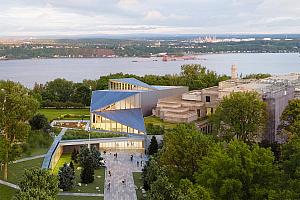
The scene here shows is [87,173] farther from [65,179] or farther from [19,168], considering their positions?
[19,168]

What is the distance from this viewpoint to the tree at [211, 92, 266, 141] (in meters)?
29.4

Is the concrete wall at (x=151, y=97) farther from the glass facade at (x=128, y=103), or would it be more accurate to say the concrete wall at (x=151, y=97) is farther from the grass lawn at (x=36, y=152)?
the grass lawn at (x=36, y=152)

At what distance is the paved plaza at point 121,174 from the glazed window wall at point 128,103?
18.2ft

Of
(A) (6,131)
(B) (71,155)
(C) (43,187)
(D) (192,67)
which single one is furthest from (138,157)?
(D) (192,67)

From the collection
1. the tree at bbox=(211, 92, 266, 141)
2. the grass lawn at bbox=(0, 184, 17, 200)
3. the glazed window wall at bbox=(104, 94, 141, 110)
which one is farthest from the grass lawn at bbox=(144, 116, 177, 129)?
the grass lawn at bbox=(0, 184, 17, 200)

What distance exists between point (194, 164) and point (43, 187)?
7522 millimetres

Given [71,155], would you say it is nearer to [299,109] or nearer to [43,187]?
[43,187]

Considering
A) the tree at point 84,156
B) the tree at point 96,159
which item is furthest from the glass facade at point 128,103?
the tree at point 84,156

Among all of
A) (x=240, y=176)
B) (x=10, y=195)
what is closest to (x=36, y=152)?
(x=10, y=195)

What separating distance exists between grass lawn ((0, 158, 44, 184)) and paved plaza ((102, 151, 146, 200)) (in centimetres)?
446

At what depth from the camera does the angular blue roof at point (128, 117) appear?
120 feet

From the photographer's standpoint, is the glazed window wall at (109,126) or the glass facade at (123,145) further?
the glazed window wall at (109,126)

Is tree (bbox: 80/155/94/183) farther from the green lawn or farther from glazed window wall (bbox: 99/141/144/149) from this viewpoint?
glazed window wall (bbox: 99/141/144/149)

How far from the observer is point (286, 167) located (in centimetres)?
1925
